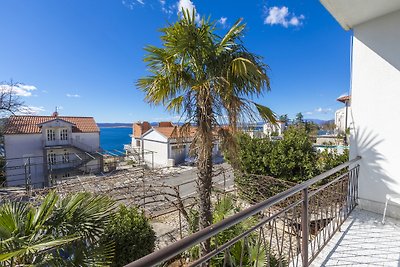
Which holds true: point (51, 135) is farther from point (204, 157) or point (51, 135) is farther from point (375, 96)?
point (375, 96)

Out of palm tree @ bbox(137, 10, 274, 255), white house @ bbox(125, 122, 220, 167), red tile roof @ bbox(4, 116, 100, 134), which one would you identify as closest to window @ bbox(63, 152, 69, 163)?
red tile roof @ bbox(4, 116, 100, 134)

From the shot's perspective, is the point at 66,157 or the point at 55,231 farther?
the point at 66,157

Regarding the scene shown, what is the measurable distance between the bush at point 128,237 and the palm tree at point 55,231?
5.74 feet

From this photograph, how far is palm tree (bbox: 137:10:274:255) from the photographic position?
12.6 ft

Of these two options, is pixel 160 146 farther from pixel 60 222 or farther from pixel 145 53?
pixel 60 222

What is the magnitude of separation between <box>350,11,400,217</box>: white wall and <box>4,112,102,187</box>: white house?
20568 millimetres

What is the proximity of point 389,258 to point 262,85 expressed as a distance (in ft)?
9.78

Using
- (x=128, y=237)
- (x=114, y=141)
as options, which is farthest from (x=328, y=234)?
(x=114, y=141)

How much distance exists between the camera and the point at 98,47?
1558 centimetres

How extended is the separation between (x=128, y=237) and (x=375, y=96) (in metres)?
5.15

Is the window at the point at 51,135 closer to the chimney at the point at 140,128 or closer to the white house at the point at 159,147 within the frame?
the white house at the point at 159,147

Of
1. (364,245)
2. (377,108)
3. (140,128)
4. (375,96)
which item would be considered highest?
(375,96)

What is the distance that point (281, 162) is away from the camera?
6.94m

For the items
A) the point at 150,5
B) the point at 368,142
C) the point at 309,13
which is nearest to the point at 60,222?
the point at 368,142
